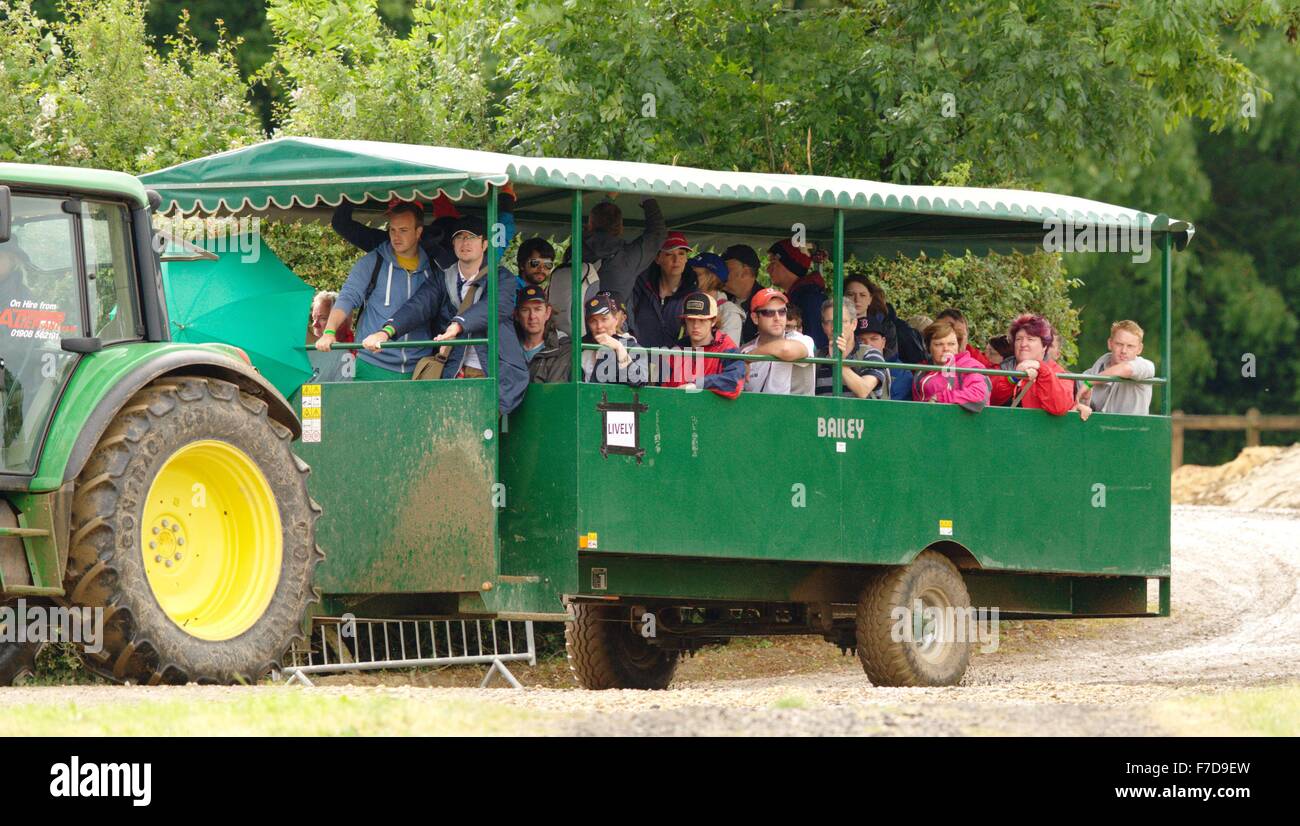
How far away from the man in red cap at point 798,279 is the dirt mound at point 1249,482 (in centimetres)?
1733

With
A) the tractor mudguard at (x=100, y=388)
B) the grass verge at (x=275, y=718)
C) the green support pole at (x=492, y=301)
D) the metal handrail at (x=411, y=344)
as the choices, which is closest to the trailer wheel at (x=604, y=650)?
the metal handrail at (x=411, y=344)

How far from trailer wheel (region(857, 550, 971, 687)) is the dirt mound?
1753 cm

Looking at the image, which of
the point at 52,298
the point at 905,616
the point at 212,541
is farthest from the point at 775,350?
the point at 52,298

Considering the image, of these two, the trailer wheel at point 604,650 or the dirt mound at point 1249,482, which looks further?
the dirt mound at point 1249,482

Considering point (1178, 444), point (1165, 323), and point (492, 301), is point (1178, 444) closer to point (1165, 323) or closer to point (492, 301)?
point (1165, 323)

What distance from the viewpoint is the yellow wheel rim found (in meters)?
10.1

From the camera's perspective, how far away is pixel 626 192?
11.6 metres

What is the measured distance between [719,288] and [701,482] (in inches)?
68.0

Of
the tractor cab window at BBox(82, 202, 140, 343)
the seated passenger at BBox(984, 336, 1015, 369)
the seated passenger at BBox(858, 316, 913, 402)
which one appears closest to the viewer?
the tractor cab window at BBox(82, 202, 140, 343)

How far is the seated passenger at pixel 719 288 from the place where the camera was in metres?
12.9

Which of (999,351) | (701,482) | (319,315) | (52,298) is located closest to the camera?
(52,298)

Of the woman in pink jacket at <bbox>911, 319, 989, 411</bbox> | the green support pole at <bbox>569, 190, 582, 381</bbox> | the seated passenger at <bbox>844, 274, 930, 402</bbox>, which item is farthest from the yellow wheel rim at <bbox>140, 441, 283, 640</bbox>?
the woman in pink jacket at <bbox>911, 319, 989, 411</bbox>

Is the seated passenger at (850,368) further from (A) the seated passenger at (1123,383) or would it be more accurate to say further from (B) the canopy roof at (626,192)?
(A) the seated passenger at (1123,383)

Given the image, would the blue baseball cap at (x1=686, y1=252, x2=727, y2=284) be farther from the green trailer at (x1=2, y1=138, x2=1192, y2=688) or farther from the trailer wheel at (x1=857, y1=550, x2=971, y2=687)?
the trailer wheel at (x1=857, y1=550, x2=971, y2=687)
